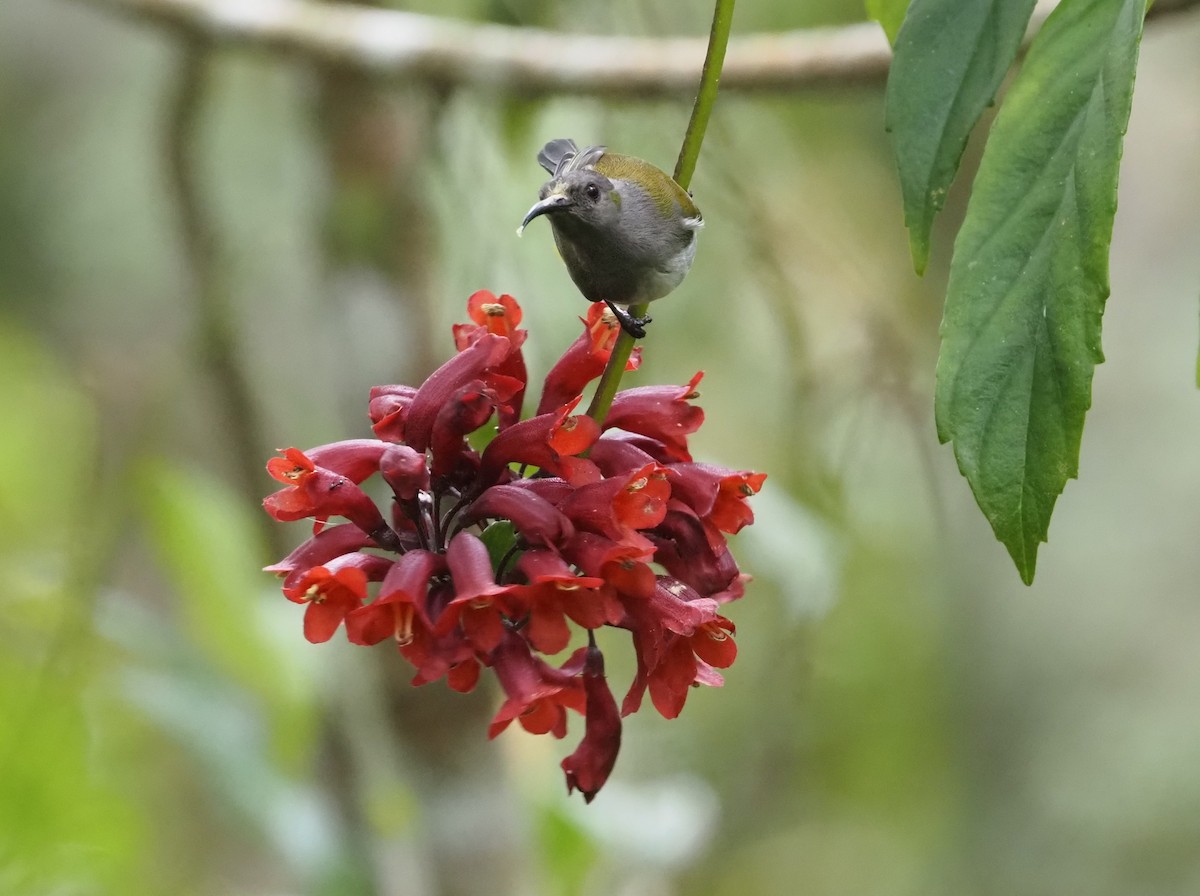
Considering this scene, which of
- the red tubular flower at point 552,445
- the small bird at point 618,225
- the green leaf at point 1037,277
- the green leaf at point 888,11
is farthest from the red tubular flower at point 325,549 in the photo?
the green leaf at point 888,11

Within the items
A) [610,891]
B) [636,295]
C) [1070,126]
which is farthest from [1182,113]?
[1070,126]

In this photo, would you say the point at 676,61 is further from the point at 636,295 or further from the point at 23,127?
the point at 23,127

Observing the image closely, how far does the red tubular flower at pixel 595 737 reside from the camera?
118 cm

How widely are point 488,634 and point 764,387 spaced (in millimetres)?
3602

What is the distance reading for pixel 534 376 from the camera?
276cm

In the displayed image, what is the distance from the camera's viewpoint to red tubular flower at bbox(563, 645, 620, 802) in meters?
1.18

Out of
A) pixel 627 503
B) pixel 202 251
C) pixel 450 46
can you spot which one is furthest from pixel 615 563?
pixel 202 251

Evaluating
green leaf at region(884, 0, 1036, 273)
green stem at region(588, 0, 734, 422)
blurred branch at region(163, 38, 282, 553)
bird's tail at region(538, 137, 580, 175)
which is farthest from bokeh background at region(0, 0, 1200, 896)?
green stem at region(588, 0, 734, 422)

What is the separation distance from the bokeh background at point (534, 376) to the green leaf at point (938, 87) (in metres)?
0.94

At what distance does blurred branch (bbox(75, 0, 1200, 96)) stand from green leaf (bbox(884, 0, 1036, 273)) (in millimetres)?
1507

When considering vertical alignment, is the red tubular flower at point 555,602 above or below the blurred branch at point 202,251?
below

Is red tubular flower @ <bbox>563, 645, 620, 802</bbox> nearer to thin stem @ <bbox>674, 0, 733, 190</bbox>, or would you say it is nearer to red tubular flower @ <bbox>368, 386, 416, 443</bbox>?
red tubular flower @ <bbox>368, 386, 416, 443</bbox>

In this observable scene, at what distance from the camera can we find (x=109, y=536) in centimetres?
241

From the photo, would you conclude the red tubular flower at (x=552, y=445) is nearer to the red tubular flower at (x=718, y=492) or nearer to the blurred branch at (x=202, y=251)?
the red tubular flower at (x=718, y=492)
